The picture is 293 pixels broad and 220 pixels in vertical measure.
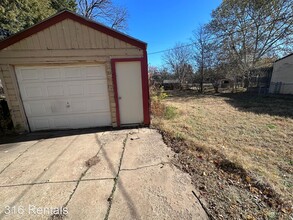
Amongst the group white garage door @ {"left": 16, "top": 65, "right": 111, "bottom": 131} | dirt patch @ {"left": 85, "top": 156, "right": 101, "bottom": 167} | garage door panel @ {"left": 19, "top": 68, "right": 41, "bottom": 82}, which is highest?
garage door panel @ {"left": 19, "top": 68, "right": 41, "bottom": 82}

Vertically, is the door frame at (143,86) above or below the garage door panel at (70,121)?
above

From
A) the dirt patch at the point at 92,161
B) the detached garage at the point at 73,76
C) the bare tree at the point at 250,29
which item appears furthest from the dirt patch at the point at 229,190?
the bare tree at the point at 250,29

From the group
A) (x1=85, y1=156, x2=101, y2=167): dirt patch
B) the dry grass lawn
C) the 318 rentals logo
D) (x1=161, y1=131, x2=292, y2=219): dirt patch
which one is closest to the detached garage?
the dry grass lawn

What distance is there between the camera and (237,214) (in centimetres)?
193

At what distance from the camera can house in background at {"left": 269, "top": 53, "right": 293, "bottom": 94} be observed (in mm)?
12125

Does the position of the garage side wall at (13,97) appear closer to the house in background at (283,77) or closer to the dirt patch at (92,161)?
the dirt patch at (92,161)

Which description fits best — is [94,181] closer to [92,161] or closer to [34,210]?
[92,161]

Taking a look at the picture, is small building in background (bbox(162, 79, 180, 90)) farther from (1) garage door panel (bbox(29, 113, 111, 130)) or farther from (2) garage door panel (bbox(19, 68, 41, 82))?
(2) garage door panel (bbox(19, 68, 41, 82))

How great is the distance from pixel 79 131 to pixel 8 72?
2650 millimetres

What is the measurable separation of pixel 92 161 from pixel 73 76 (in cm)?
289

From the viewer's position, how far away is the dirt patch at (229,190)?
77.3 inches

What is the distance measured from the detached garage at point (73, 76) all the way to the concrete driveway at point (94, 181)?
42.6 inches

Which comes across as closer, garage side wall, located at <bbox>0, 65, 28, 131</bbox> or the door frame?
garage side wall, located at <bbox>0, 65, 28, 131</bbox>

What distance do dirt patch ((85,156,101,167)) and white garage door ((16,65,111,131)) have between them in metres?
1.97
